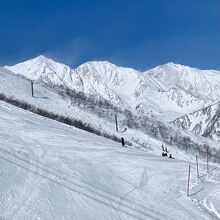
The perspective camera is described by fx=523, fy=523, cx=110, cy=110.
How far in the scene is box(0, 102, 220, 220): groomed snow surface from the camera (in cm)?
1467

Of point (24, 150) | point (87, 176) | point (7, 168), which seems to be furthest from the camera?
point (24, 150)

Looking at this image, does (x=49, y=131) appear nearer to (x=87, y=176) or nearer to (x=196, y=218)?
(x=87, y=176)

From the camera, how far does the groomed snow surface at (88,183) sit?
48.1 feet

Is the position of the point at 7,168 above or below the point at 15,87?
below

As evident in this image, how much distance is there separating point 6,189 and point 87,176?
3.93 m

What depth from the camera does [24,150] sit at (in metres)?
19.7

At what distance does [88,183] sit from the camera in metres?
17.3

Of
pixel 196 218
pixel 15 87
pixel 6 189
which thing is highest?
pixel 15 87

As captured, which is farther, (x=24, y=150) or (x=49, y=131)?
(x=49, y=131)

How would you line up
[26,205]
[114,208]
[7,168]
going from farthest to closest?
[7,168], [114,208], [26,205]

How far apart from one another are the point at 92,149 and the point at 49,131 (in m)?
3.00

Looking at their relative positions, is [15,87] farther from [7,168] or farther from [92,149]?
[7,168]

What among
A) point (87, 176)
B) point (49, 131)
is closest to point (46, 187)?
point (87, 176)

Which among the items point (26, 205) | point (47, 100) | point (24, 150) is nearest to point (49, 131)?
point (24, 150)
